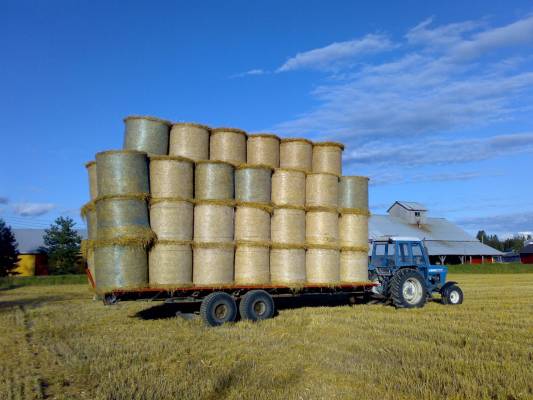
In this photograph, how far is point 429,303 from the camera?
1733cm

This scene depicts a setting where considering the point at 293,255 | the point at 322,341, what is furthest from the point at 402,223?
the point at 322,341

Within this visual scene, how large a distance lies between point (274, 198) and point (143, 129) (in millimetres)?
3542

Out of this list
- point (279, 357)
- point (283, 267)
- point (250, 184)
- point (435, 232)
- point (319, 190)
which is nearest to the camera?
point (279, 357)

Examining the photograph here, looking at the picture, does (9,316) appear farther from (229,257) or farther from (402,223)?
(402,223)

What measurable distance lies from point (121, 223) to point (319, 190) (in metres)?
5.15

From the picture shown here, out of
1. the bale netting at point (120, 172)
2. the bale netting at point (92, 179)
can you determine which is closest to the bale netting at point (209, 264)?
the bale netting at point (120, 172)

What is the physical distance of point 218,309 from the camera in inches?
479

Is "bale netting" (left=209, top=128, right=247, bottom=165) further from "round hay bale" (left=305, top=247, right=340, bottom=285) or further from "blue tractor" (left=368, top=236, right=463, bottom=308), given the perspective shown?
"blue tractor" (left=368, top=236, right=463, bottom=308)

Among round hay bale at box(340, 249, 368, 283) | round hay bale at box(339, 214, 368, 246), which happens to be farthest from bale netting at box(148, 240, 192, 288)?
round hay bale at box(339, 214, 368, 246)

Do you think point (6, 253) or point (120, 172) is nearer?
point (120, 172)

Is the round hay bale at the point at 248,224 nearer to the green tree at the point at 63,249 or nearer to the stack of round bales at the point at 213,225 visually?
the stack of round bales at the point at 213,225

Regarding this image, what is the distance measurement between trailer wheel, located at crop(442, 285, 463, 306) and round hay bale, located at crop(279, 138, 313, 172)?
19.9 ft

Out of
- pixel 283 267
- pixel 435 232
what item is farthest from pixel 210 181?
pixel 435 232

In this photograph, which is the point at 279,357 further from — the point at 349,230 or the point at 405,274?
the point at 405,274
